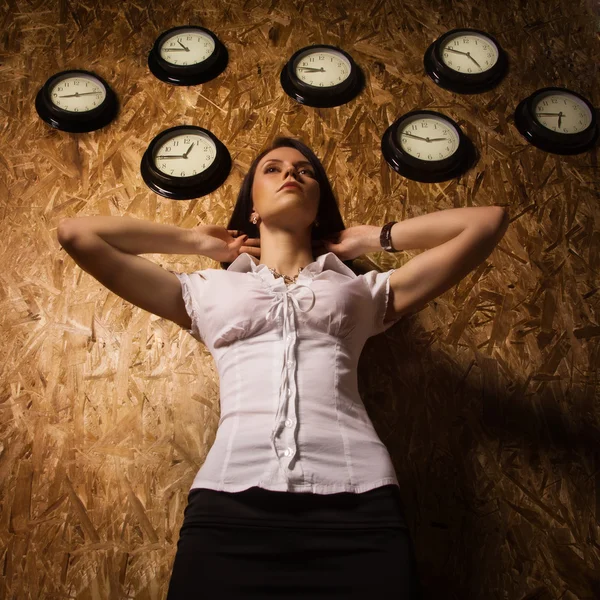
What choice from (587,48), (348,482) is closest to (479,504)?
(348,482)

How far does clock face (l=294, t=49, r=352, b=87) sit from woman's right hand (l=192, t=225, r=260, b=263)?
791mm

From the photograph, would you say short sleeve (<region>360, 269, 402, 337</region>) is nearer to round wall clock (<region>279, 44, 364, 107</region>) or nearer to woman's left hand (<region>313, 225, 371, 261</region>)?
woman's left hand (<region>313, 225, 371, 261</region>)

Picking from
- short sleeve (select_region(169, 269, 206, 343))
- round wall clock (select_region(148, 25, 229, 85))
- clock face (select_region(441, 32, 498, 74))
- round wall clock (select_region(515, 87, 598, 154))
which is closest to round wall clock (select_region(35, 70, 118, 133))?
round wall clock (select_region(148, 25, 229, 85))

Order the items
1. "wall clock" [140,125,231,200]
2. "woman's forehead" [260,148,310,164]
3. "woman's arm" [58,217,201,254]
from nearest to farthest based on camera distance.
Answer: "woman's arm" [58,217,201,254]
"woman's forehead" [260,148,310,164]
"wall clock" [140,125,231,200]

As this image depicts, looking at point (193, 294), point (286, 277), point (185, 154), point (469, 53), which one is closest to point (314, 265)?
point (286, 277)

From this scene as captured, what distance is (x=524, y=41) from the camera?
245cm

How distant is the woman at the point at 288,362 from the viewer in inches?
44.3

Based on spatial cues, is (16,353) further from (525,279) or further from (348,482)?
(525,279)

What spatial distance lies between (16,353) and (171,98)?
1006 mm

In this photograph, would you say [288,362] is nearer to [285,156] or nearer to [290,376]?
[290,376]

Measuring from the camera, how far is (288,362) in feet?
4.25

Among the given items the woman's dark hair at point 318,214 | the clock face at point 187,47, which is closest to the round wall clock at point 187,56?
the clock face at point 187,47

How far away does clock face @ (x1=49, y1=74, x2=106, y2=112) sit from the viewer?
7.17ft

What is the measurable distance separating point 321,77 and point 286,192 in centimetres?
83
